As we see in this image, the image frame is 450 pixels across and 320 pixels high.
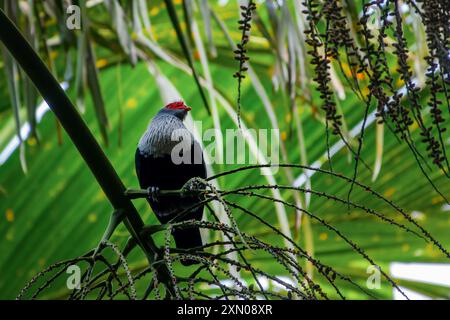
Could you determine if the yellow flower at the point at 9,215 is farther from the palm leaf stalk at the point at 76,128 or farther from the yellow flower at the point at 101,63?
the palm leaf stalk at the point at 76,128

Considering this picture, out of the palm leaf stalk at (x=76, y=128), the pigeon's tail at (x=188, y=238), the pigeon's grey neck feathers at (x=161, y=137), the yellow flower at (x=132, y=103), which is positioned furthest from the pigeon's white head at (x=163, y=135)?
the palm leaf stalk at (x=76, y=128)

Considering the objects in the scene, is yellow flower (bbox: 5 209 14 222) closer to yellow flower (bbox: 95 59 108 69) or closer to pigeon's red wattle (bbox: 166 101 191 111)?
yellow flower (bbox: 95 59 108 69)

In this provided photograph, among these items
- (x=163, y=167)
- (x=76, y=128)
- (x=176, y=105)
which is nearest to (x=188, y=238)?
(x=163, y=167)

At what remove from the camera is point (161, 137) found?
7.59ft

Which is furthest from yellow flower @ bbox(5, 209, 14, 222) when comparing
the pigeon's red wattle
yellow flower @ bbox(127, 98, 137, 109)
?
the pigeon's red wattle

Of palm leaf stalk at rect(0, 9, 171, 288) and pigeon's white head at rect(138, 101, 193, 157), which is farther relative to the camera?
pigeon's white head at rect(138, 101, 193, 157)

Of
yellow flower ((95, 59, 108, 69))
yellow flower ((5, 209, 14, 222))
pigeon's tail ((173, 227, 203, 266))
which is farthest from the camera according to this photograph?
yellow flower ((95, 59, 108, 69))

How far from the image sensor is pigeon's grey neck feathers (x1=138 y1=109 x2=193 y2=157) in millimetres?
2301

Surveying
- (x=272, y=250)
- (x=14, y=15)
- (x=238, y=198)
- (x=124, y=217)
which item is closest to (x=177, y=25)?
(x=14, y=15)

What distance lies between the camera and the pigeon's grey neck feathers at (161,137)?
7.55 feet

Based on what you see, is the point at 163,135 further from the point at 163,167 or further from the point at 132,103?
the point at 132,103

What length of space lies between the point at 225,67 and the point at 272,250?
2.02 m
